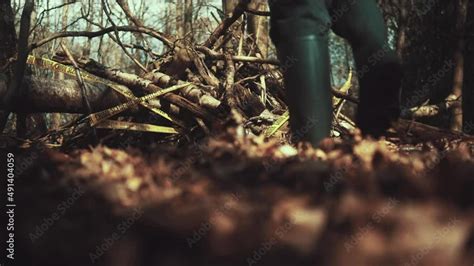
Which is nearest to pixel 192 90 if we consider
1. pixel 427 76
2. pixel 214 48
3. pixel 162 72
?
pixel 162 72

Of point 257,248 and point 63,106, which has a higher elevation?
point 257,248

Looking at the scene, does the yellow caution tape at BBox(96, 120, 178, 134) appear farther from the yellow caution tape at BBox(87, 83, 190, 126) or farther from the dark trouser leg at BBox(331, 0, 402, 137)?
the dark trouser leg at BBox(331, 0, 402, 137)

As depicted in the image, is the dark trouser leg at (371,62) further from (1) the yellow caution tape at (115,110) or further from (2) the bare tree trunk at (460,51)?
(2) the bare tree trunk at (460,51)

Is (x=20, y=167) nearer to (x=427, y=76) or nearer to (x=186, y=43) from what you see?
(x=186, y=43)

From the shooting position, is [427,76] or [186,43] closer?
[186,43]

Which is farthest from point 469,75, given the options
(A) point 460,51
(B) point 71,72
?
(B) point 71,72

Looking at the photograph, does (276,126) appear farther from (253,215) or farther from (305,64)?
(253,215)

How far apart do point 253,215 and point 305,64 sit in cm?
95

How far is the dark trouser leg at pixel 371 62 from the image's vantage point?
6.42 ft

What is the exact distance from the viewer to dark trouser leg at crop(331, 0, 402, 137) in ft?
6.42

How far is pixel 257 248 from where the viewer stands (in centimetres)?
76

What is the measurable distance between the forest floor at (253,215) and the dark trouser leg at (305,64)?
57 cm

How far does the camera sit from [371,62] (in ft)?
6.55

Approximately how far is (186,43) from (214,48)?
1.28 ft
